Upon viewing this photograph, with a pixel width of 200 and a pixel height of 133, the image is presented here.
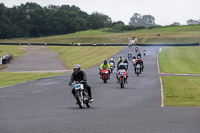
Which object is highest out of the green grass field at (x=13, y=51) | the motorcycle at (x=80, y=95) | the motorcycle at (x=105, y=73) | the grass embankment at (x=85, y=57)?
the motorcycle at (x=80, y=95)

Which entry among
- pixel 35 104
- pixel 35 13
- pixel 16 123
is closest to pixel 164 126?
pixel 16 123

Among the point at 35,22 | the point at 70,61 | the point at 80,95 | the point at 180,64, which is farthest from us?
the point at 35,22

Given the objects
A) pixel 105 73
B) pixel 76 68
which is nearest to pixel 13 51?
pixel 105 73

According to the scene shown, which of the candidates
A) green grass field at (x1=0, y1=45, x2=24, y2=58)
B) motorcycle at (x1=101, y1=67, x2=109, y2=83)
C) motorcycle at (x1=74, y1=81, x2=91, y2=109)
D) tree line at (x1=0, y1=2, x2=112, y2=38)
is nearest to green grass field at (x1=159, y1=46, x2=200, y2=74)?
motorcycle at (x1=101, y1=67, x2=109, y2=83)

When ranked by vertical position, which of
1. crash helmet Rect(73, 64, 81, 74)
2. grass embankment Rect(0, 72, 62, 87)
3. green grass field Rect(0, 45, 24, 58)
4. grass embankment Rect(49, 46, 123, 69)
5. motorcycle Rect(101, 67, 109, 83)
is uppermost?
crash helmet Rect(73, 64, 81, 74)

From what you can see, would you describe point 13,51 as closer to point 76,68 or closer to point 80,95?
point 76,68

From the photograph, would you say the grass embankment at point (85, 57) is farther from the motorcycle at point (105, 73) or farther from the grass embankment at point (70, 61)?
the motorcycle at point (105, 73)

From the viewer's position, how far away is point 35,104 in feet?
59.3

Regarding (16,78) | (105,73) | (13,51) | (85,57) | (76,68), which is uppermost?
(76,68)

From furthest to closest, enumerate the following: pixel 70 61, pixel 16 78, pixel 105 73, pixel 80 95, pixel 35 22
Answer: pixel 35 22 → pixel 70 61 → pixel 16 78 → pixel 105 73 → pixel 80 95

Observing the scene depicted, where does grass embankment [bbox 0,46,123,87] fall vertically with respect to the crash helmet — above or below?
below

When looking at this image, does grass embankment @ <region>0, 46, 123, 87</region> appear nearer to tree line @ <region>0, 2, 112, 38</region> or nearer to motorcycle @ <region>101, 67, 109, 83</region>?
motorcycle @ <region>101, 67, 109, 83</region>

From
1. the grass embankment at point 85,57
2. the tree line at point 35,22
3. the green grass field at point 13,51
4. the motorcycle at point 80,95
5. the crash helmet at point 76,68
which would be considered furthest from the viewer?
the tree line at point 35,22

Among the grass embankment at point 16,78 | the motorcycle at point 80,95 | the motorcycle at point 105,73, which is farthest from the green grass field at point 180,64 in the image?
the motorcycle at point 80,95
